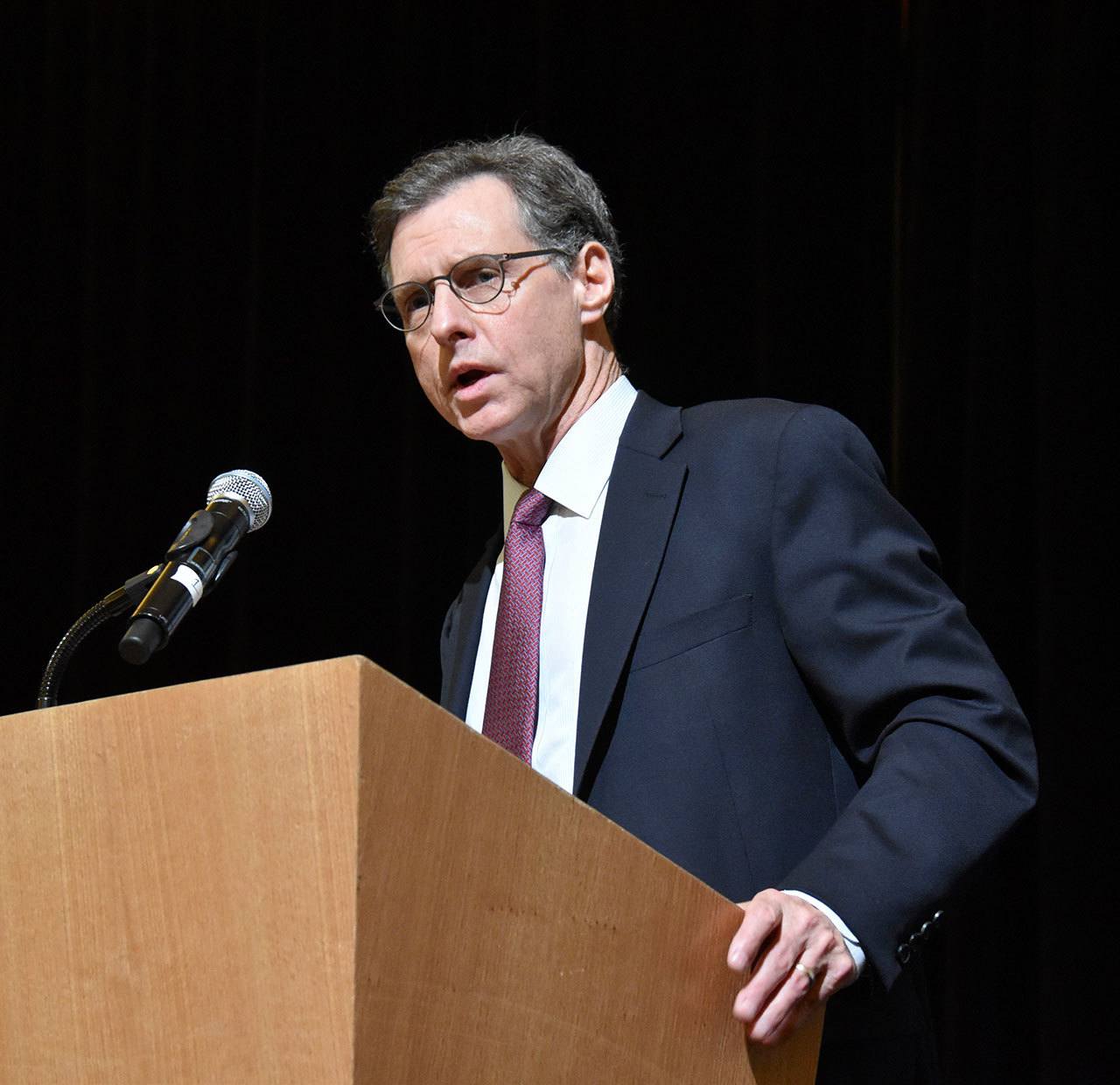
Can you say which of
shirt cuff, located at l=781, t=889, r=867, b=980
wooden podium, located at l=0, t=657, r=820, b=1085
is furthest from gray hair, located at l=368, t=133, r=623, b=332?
wooden podium, located at l=0, t=657, r=820, b=1085

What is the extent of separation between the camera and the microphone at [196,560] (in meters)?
1.13

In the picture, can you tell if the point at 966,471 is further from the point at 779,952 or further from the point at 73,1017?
the point at 73,1017

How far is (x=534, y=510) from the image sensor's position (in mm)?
1772

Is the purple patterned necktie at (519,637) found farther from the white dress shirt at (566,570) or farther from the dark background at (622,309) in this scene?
the dark background at (622,309)

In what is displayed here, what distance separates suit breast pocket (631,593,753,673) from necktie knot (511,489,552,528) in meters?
0.34

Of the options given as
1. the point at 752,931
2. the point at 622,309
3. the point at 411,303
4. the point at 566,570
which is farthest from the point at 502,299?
the point at 752,931

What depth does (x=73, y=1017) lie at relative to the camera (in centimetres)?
86

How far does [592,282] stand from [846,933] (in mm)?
1068

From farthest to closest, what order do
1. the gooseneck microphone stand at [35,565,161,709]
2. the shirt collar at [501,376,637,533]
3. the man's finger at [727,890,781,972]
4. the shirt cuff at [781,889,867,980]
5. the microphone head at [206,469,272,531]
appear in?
the shirt collar at [501,376,637,533], the microphone head at [206,469,272,531], the gooseneck microphone stand at [35,565,161,709], the shirt cuff at [781,889,867,980], the man's finger at [727,890,781,972]

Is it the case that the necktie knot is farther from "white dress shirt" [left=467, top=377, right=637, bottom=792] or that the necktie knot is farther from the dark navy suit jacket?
the dark navy suit jacket

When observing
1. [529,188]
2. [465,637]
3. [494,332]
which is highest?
[529,188]

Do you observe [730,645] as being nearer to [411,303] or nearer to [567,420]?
[567,420]

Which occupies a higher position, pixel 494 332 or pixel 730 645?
pixel 494 332

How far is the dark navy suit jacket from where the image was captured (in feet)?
4.15
